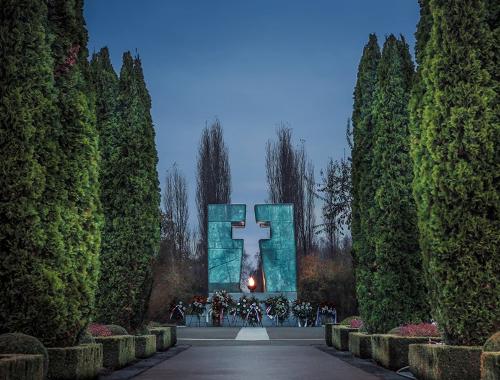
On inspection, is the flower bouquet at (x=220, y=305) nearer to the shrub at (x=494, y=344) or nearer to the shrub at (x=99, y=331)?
the shrub at (x=99, y=331)

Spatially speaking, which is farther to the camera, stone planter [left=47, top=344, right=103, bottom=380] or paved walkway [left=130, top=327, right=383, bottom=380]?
paved walkway [left=130, top=327, right=383, bottom=380]

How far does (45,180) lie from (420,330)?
267 inches

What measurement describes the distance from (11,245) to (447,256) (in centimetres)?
592

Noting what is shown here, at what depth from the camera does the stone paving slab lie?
36.5 ft

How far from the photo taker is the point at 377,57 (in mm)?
16562

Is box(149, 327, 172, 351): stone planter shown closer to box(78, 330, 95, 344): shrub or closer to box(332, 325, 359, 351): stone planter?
box(332, 325, 359, 351): stone planter

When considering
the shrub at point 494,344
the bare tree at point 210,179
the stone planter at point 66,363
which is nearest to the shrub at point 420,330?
the shrub at point 494,344

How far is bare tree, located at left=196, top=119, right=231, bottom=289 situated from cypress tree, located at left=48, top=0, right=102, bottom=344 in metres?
34.7

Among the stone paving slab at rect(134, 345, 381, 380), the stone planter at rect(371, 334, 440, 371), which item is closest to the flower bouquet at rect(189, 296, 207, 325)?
the stone paving slab at rect(134, 345, 381, 380)

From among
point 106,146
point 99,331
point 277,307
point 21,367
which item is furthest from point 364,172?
point 277,307

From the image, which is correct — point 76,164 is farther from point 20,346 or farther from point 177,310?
point 177,310

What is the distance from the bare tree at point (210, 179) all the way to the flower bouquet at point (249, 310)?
1082 centimetres

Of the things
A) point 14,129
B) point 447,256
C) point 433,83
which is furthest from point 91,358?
point 433,83

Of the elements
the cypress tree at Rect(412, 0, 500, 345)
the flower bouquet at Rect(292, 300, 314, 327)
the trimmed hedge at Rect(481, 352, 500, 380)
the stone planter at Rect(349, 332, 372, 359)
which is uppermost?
the cypress tree at Rect(412, 0, 500, 345)
